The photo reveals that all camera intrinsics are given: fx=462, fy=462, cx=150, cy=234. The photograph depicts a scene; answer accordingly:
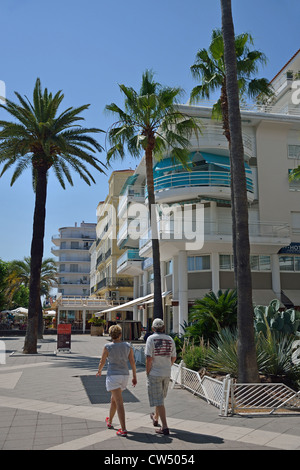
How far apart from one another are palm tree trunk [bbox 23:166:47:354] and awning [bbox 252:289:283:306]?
1366cm

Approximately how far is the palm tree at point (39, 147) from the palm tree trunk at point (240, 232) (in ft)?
38.2

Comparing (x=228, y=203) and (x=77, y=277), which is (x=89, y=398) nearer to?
(x=228, y=203)

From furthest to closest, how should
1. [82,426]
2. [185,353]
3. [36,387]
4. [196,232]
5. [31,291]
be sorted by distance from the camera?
[196,232]
[31,291]
[185,353]
[36,387]
[82,426]

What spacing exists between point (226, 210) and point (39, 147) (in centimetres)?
1312

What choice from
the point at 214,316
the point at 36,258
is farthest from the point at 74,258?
the point at 214,316


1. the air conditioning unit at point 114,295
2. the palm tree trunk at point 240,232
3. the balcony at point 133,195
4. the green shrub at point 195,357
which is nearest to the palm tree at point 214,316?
the green shrub at point 195,357

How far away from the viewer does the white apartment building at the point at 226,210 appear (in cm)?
Result: 2831

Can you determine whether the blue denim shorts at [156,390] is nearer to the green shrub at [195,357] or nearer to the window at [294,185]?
the green shrub at [195,357]

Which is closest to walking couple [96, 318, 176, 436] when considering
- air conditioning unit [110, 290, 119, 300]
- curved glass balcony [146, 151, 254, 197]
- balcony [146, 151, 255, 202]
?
curved glass balcony [146, 151, 254, 197]

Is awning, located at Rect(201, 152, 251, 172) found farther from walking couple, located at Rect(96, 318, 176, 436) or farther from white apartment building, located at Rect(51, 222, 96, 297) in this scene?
white apartment building, located at Rect(51, 222, 96, 297)

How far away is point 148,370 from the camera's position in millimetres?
7094

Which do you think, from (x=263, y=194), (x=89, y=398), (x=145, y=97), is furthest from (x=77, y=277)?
(x=89, y=398)

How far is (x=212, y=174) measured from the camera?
92.8 feet
